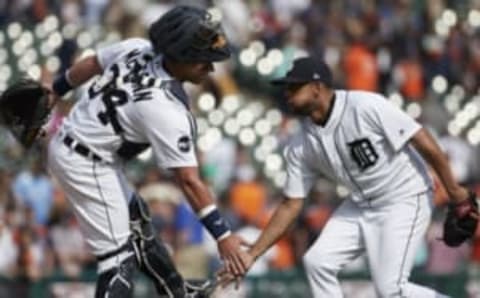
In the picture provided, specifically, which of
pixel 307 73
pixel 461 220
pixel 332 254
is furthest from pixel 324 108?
pixel 461 220

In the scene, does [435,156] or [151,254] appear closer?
[435,156]

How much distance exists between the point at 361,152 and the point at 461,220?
2.46ft

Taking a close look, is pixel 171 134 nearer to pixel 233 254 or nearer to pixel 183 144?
pixel 183 144

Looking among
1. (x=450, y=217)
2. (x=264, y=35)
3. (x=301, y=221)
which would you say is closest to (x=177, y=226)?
Result: (x=301, y=221)

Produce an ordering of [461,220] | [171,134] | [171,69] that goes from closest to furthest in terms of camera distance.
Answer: [171,134], [171,69], [461,220]

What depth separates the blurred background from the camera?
17.7 meters

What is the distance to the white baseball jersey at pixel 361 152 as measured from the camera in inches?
468

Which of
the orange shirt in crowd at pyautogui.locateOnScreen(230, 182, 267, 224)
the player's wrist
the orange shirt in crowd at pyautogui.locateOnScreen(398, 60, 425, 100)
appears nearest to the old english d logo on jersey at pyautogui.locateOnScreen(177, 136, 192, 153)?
the player's wrist

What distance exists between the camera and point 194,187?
11078mm

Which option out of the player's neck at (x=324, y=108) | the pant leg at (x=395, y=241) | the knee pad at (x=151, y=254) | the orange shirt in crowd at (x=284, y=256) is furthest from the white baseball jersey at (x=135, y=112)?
the orange shirt in crowd at (x=284, y=256)

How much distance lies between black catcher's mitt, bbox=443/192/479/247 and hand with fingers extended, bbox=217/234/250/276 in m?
1.48

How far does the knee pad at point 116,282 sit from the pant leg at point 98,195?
0.05 m

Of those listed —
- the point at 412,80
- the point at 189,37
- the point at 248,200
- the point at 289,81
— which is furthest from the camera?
the point at 412,80

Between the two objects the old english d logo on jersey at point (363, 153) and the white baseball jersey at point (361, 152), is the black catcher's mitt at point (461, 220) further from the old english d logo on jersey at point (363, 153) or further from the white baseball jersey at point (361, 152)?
the old english d logo on jersey at point (363, 153)
